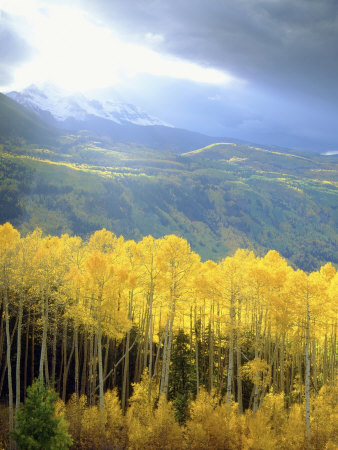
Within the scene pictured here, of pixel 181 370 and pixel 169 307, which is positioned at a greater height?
pixel 169 307

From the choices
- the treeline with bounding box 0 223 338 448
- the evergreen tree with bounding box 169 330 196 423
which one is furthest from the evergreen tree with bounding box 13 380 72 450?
the evergreen tree with bounding box 169 330 196 423

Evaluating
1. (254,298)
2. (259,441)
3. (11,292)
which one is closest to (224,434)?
(259,441)

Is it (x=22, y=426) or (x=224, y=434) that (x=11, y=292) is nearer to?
(x=22, y=426)

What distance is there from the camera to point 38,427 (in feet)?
71.4

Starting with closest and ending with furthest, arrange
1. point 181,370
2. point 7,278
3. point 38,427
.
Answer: point 38,427 → point 7,278 → point 181,370

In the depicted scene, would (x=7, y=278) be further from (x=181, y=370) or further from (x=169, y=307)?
(x=181, y=370)

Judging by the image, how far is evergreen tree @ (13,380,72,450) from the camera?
21547 millimetres

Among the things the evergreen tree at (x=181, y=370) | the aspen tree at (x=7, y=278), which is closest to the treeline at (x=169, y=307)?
the aspen tree at (x=7, y=278)

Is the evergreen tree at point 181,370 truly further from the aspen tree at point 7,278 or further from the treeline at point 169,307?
the aspen tree at point 7,278

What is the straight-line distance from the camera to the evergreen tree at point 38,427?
70.7ft

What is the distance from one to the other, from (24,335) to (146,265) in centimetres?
1536

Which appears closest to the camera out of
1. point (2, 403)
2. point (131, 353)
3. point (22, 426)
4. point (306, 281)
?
point (22, 426)

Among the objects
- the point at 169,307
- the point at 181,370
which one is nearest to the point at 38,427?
the point at 169,307

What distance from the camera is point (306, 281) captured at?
2383cm
